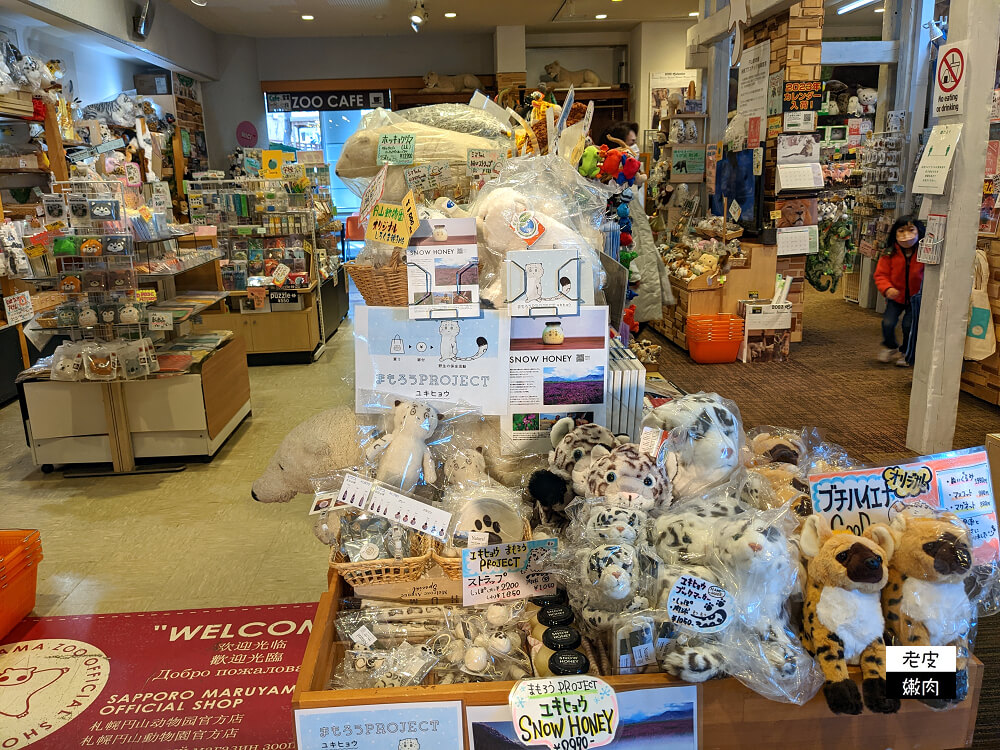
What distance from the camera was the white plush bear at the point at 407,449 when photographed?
1769mm

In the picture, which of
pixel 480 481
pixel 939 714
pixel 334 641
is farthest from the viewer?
pixel 480 481

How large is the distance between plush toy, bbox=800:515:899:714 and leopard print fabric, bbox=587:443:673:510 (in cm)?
37

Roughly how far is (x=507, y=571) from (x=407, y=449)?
405mm

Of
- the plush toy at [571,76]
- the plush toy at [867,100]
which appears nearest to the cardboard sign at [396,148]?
the plush toy at [571,76]

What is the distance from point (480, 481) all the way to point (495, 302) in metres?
0.46

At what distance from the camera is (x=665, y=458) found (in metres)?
1.65

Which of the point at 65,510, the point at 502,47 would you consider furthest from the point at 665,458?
the point at 502,47

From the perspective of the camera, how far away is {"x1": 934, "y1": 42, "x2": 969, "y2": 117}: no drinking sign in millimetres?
3625

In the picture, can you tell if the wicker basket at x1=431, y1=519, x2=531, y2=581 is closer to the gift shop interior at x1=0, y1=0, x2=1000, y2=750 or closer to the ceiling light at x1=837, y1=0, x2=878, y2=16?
the gift shop interior at x1=0, y1=0, x2=1000, y2=750

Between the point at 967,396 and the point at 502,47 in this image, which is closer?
the point at 967,396

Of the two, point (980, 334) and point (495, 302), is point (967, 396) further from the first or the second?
point (495, 302)

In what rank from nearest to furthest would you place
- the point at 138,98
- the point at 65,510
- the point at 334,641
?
the point at 334,641, the point at 65,510, the point at 138,98

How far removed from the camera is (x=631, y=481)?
157 centimetres

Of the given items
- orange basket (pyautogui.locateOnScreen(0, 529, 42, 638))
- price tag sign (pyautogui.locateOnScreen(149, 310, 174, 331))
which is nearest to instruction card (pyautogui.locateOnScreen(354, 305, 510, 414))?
orange basket (pyautogui.locateOnScreen(0, 529, 42, 638))
